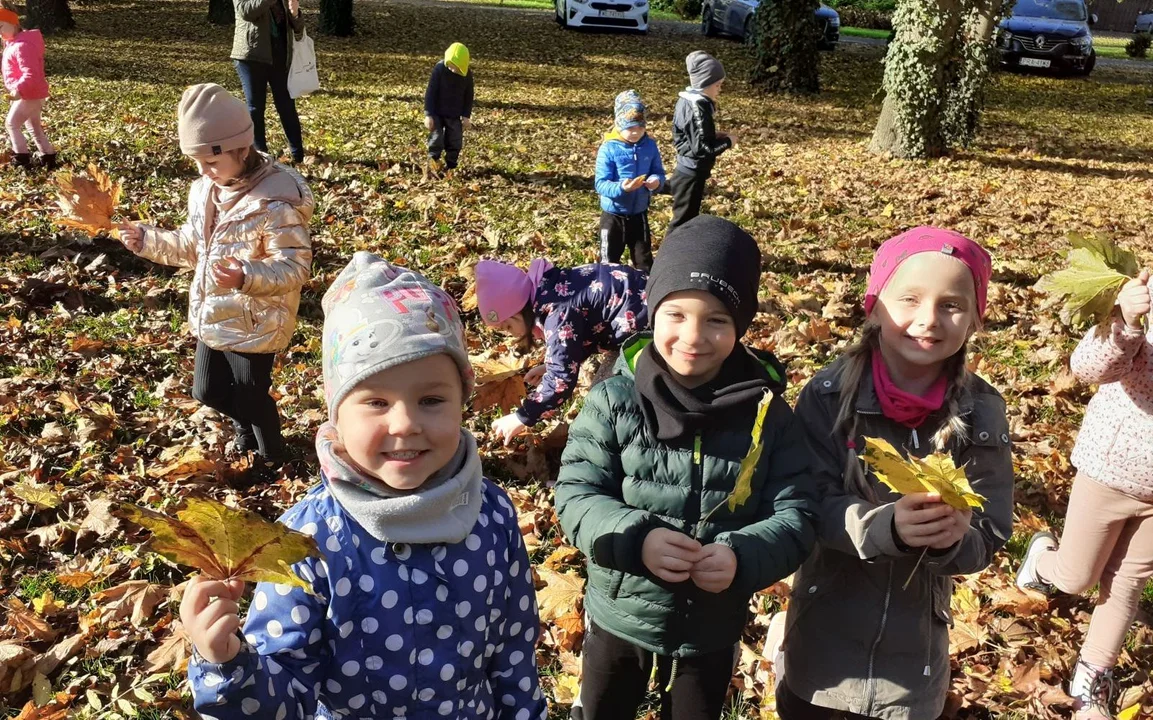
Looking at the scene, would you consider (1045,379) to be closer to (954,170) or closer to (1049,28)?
(954,170)

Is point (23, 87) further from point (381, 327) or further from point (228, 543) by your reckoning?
point (228, 543)

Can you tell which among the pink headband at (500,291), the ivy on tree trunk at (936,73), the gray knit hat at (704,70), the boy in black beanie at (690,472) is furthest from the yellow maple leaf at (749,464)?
the ivy on tree trunk at (936,73)

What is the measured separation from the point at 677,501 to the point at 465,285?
439 cm

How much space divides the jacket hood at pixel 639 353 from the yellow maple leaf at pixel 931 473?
393 mm

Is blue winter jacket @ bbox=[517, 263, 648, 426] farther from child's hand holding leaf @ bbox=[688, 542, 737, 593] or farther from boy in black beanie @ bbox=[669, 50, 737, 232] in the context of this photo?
boy in black beanie @ bbox=[669, 50, 737, 232]

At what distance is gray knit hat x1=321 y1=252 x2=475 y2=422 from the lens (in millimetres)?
1771

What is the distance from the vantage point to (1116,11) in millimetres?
37406

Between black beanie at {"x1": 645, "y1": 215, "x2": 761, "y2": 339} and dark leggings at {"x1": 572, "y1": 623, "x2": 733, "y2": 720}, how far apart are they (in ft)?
3.07

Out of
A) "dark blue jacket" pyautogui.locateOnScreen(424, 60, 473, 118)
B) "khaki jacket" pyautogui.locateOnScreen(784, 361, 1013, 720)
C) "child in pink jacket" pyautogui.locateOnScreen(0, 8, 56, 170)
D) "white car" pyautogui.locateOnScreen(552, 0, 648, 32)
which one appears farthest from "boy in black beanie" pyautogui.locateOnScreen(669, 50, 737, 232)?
"white car" pyautogui.locateOnScreen(552, 0, 648, 32)

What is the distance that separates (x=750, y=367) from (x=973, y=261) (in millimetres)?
629

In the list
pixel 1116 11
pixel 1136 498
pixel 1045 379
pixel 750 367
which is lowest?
pixel 1045 379

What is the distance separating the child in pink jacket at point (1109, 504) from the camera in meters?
2.73

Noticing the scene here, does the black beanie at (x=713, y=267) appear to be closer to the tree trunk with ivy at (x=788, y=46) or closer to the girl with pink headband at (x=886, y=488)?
the girl with pink headband at (x=886, y=488)

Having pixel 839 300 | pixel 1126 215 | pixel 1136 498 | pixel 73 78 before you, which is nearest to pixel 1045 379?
pixel 839 300
